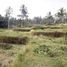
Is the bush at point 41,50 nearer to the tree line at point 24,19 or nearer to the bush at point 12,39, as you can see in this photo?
the bush at point 12,39

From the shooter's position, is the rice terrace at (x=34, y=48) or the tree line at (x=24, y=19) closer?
the rice terrace at (x=34, y=48)

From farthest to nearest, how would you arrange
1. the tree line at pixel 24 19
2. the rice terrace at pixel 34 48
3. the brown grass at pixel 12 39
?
the tree line at pixel 24 19 < the brown grass at pixel 12 39 < the rice terrace at pixel 34 48

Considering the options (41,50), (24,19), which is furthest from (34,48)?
(24,19)

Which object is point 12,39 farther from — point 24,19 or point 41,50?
point 24,19

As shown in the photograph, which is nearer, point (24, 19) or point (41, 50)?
point (41, 50)

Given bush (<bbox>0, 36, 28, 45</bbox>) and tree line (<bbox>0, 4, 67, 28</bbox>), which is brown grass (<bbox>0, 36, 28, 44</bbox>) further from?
tree line (<bbox>0, 4, 67, 28</bbox>)

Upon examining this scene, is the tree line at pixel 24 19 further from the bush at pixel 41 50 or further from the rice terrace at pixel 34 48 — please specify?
the bush at pixel 41 50

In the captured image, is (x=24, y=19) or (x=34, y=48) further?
(x=24, y=19)

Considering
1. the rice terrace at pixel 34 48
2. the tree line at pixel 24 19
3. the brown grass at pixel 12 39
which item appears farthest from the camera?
the tree line at pixel 24 19

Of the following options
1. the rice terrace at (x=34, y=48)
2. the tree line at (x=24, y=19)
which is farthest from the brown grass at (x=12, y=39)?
the tree line at (x=24, y=19)

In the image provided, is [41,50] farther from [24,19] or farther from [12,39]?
[24,19]

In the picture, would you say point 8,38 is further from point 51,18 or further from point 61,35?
point 51,18

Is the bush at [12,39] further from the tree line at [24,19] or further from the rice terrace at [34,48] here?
the tree line at [24,19]

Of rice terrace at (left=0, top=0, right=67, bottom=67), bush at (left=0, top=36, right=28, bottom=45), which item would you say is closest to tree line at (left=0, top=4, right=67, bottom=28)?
rice terrace at (left=0, top=0, right=67, bottom=67)
